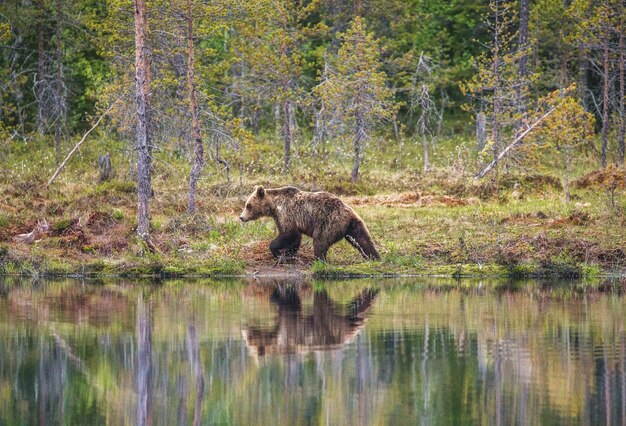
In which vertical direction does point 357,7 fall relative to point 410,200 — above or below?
above

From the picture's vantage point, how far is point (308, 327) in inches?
659

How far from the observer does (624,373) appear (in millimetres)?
13133

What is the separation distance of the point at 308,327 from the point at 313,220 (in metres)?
6.64

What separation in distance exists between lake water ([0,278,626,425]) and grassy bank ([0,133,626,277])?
2.67 meters

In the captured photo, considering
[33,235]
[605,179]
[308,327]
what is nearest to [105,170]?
[33,235]

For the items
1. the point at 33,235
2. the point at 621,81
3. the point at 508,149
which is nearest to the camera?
the point at 33,235

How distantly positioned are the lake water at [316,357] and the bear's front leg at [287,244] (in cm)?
240

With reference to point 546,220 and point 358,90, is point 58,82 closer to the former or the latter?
point 358,90

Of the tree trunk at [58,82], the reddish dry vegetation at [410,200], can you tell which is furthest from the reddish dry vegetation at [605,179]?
the tree trunk at [58,82]

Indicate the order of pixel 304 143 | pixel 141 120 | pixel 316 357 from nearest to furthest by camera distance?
pixel 316 357 < pixel 141 120 < pixel 304 143

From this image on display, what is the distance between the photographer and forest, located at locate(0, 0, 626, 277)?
82.4ft

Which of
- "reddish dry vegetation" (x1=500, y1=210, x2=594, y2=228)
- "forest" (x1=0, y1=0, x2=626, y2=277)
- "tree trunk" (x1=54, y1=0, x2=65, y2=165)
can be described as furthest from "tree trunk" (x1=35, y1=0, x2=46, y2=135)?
"reddish dry vegetation" (x1=500, y1=210, x2=594, y2=228)

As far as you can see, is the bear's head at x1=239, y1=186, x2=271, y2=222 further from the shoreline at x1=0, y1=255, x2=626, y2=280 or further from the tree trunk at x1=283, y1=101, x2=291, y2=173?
the tree trunk at x1=283, y1=101, x2=291, y2=173

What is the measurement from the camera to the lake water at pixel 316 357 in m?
11.8
